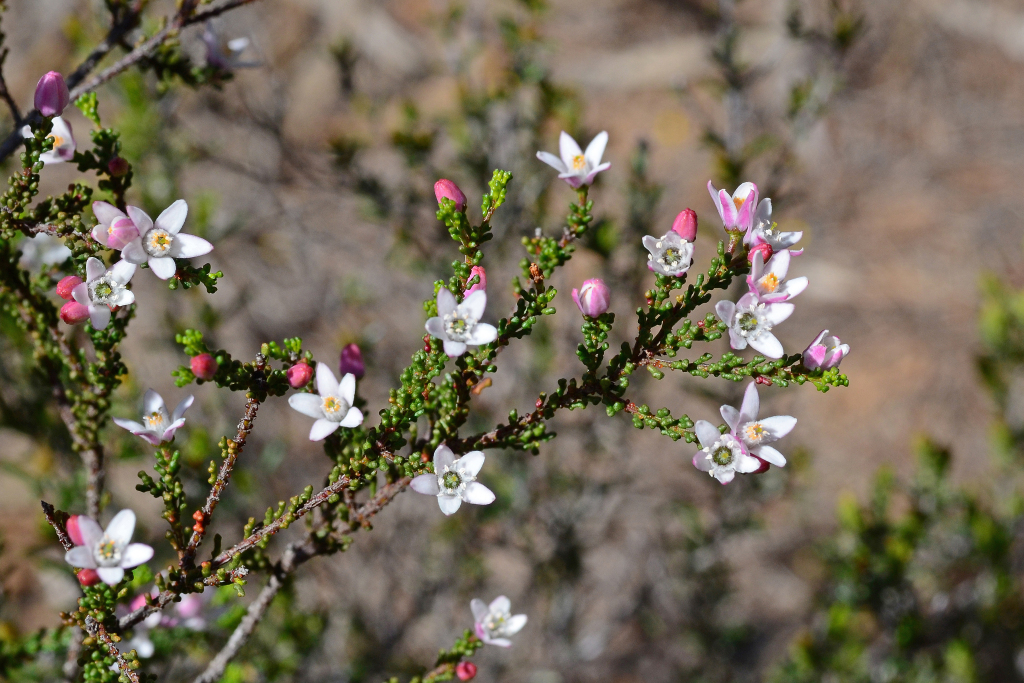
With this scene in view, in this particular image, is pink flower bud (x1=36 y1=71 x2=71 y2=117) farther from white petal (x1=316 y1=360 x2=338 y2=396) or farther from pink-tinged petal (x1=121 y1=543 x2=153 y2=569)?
pink-tinged petal (x1=121 y1=543 x2=153 y2=569)

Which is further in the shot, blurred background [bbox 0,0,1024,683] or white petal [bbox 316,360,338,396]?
blurred background [bbox 0,0,1024,683]

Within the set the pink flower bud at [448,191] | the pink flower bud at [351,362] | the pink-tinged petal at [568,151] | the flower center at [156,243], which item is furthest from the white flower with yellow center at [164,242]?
the pink-tinged petal at [568,151]

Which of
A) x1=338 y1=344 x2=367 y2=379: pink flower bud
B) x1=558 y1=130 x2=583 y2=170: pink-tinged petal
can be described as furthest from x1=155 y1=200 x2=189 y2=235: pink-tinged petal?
x1=558 y1=130 x2=583 y2=170: pink-tinged petal

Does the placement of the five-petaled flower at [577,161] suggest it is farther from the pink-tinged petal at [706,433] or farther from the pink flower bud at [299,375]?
the pink flower bud at [299,375]

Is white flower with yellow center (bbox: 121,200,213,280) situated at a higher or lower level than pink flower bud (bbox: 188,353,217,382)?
higher

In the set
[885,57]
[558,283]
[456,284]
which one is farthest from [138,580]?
[885,57]

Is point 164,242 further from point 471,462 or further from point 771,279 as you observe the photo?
Answer: point 771,279

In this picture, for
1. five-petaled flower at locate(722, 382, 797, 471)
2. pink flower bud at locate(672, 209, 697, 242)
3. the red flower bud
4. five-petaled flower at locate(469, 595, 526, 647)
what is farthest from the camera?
five-petaled flower at locate(469, 595, 526, 647)
